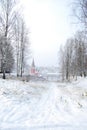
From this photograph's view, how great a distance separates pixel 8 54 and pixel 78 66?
82.3ft

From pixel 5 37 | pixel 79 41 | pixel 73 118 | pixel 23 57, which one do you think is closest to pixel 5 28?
pixel 5 37

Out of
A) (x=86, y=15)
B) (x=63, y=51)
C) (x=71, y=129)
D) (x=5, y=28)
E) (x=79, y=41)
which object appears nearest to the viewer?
(x=71, y=129)

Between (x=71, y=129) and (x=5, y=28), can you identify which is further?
(x=5, y=28)

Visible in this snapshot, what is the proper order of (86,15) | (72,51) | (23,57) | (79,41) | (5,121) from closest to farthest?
1. (5,121)
2. (86,15)
3. (23,57)
4. (79,41)
5. (72,51)

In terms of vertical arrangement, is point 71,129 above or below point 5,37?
below

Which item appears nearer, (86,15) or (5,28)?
(86,15)

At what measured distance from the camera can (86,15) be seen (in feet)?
53.6

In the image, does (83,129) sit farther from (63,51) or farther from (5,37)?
(63,51)

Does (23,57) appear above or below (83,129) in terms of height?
above

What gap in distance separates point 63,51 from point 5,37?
39.7 meters

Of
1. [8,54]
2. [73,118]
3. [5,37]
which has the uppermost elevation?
[5,37]

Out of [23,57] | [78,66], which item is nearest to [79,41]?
[78,66]

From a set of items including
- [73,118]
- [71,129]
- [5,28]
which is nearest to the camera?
[71,129]

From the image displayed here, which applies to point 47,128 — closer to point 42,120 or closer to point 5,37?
point 42,120
